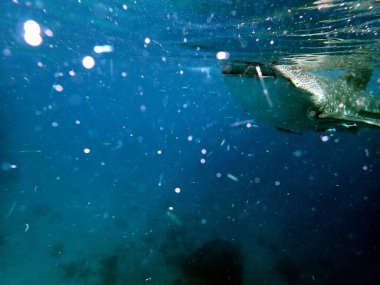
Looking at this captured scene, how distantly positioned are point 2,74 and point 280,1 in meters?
64.3

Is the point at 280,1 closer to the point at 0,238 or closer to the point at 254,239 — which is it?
the point at 254,239

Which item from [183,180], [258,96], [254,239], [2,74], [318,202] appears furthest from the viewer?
[2,74]

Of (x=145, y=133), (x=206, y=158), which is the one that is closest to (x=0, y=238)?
(x=206, y=158)

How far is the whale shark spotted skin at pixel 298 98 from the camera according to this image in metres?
7.28

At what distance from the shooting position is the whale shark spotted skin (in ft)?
23.9

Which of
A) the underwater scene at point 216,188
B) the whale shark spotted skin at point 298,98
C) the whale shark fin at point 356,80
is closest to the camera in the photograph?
the whale shark spotted skin at point 298,98

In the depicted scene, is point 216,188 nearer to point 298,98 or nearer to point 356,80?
point 356,80

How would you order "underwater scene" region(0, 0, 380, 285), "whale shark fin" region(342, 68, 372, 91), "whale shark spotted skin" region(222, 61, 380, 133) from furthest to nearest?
"whale shark fin" region(342, 68, 372, 91) → "underwater scene" region(0, 0, 380, 285) → "whale shark spotted skin" region(222, 61, 380, 133)

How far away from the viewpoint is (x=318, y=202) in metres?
30.6

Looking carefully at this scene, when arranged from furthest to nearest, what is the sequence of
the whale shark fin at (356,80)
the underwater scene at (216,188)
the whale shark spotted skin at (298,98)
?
the whale shark fin at (356,80) → the underwater scene at (216,188) → the whale shark spotted skin at (298,98)

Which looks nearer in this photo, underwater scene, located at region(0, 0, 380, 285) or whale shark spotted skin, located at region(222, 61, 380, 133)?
whale shark spotted skin, located at region(222, 61, 380, 133)

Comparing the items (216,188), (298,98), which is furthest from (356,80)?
(216,188)

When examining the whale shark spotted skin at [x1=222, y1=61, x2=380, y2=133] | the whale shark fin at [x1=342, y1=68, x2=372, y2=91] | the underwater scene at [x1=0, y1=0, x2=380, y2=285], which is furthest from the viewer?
the whale shark fin at [x1=342, y1=68, x2=372, y2=91]

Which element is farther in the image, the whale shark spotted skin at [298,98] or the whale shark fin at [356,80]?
the whale shark fin at [356,80]
